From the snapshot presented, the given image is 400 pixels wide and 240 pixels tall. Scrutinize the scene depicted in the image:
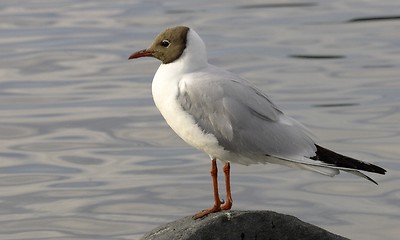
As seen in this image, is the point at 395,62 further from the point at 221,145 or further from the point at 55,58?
the point at 221,145

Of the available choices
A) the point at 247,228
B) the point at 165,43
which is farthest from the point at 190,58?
the point at 247,228

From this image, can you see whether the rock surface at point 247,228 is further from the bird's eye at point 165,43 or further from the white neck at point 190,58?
the bird's eye at point 165,43

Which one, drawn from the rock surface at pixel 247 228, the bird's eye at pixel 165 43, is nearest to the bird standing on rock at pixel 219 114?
the bird's eye at pixel 165 43

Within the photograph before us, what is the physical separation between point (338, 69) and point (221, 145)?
10207 mm

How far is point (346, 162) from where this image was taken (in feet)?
35.3

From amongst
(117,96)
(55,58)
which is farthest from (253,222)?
(55,58)

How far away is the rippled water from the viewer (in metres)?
15.3

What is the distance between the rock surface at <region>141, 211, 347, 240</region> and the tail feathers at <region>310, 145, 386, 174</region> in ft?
1.64

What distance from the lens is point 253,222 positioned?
10.8 metres

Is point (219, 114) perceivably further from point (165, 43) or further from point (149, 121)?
point (149, 121)

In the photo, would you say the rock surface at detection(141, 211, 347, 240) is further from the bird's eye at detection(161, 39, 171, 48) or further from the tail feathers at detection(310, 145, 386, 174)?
the bird's eye at detection(161, 39, 171, 48)

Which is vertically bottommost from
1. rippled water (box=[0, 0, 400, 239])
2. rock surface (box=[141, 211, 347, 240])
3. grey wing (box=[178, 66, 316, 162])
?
rippled water (box=[0, 0, 400, 239])

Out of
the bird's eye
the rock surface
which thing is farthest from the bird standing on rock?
the rock surface

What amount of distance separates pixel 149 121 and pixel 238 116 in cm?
766
